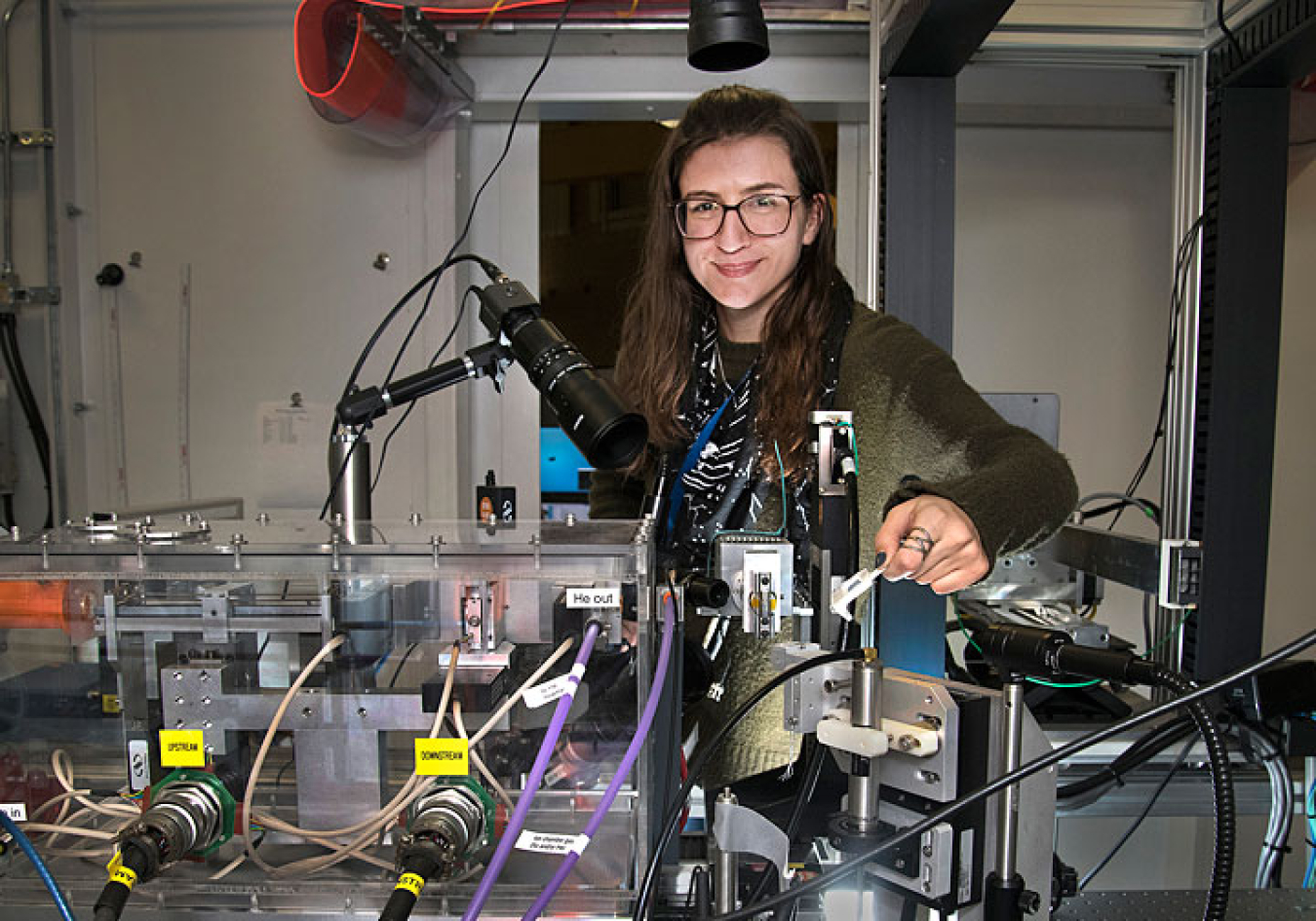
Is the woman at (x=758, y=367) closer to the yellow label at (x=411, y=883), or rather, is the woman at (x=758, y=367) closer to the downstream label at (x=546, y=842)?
the downstream label at (x=546, y=842)

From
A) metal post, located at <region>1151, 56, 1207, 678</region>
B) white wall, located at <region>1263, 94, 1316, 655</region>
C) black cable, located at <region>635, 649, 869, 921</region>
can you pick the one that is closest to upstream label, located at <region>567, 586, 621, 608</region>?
black cable, located at <region>635, 649, 869, 921</region>

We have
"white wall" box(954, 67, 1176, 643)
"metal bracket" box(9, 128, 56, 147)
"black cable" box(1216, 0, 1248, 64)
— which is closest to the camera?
"black cable" box(1216, 0, 1248, 64)

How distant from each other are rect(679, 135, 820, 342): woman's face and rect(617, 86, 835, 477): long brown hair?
0.02 m

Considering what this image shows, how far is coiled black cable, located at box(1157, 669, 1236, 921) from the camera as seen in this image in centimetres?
49

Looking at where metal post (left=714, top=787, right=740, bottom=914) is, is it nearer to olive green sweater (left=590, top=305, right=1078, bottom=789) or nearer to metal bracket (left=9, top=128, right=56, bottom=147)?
olive green sweater (left=590, top=305, right=1078, bottom=789)

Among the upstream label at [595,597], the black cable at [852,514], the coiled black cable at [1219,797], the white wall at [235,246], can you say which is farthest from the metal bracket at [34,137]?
the coiled black cable at [1219,797]

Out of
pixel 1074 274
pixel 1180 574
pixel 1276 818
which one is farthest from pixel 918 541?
pixel 1074 274

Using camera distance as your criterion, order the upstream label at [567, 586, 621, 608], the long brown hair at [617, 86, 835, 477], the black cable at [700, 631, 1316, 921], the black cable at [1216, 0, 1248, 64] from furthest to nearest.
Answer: the black cable at [1216, 0, 1248, 64]
the long brown hair at [617, 86, 835, 477]
the upstream label at [567, 586, 621, 608]
the black cable at [700, 631, 1316, 921]

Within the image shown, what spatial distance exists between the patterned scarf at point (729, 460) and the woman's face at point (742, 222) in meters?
0.12

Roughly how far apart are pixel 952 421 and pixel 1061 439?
1501 mm

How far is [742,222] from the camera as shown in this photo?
3.89ft

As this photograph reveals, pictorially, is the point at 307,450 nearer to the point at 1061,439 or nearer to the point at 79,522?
the point at 79,522

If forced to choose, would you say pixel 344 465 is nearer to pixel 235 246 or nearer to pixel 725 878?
pixel 725 878

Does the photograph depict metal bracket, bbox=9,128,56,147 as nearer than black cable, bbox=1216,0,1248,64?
No
